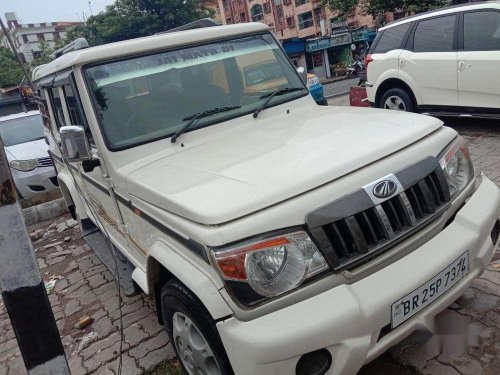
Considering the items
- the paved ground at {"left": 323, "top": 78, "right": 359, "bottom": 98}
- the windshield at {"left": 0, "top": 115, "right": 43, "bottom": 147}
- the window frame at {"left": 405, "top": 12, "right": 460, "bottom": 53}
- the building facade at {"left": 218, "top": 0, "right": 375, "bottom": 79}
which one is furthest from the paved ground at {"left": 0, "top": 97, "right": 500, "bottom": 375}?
the building facade at {"left": 218, "top": 0, "right": 375, "bottom": 79}

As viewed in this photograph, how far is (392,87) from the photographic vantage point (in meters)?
7.04

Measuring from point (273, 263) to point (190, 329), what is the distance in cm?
67

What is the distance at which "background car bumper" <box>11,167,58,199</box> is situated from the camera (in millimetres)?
7422

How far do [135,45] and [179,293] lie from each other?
1.80 meters

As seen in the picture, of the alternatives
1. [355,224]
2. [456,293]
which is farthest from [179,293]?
[456,293]

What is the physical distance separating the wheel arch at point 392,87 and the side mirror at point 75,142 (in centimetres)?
551

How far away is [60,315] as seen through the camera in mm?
3855

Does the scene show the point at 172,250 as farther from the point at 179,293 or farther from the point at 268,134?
the point at 268,134

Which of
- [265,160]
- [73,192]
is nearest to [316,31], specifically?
[73,192]

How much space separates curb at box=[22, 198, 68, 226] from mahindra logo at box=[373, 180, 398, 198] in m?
6.35

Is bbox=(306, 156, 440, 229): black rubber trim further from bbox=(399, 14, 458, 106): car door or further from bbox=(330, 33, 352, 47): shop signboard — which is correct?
bbox=(330, 33, 352, 47): shop signboard

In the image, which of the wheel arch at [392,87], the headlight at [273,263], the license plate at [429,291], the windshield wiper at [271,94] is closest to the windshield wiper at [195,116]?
the windshield wiper at [271,94]

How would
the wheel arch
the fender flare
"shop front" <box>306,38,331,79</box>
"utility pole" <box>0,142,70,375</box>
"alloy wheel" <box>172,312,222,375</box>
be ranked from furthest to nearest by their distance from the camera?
"shop front" <box>306,38,331,79</box> < the wheel arch < the fender flare < "alloy wheel" <box>172,312,222,375</box> < "utility pole" <box>0,142,70,375</box>

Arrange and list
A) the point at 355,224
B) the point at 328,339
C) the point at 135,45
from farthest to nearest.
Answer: the point at 135,45, the point at 355,224, the point at 328,339
